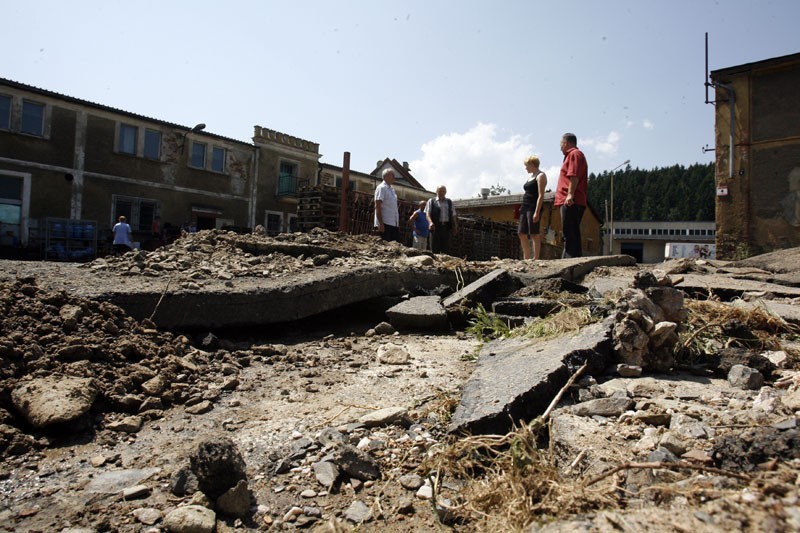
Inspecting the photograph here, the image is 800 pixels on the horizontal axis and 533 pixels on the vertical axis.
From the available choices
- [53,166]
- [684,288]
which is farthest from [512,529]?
[53,166]

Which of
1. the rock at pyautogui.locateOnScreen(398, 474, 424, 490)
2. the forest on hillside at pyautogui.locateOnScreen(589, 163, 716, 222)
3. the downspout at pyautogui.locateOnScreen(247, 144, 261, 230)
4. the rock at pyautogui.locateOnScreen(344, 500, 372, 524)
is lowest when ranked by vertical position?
the rock at pyautogui.locateOnScreen(344, 500, 372, 524)

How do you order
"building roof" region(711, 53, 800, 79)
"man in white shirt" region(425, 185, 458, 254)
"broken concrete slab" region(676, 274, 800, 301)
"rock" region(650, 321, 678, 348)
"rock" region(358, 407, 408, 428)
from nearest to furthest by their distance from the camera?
"rock" region(358, 407, 408, 428)
"rock" region(650, 321, 678, 348)
"broken concrete slab" region(676, 274, 800, 301)
"man in white shirt" region(425, 185, 458, 254)
"building roof" region(711, 53, 800, 79)

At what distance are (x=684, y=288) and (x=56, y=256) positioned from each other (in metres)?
18.6

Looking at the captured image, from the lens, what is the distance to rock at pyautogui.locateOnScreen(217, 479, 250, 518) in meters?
1.47

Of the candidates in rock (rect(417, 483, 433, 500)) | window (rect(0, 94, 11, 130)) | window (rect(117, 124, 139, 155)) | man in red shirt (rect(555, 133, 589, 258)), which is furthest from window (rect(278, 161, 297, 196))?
rock (rect(417, 483, 433, 500))

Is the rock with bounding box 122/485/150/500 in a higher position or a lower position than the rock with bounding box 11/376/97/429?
lower

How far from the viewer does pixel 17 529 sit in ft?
4.65

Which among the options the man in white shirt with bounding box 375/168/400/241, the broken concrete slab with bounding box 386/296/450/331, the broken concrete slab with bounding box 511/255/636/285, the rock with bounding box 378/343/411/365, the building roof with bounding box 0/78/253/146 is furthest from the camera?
the building roof with bounding box 0/78/253/146

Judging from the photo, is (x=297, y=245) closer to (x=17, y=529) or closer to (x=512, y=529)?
(x=17, y=529)

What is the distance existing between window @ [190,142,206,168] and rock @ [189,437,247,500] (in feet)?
75.7

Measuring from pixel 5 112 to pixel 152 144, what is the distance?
16.6ft

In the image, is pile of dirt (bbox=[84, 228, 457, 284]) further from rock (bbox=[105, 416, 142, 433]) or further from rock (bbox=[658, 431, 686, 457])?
rock (bbox=[658, 431, 686, 457])

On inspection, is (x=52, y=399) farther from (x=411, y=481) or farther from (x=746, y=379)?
(x=746, y=379)

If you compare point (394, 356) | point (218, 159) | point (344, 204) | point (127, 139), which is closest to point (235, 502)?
point (394, 356)
